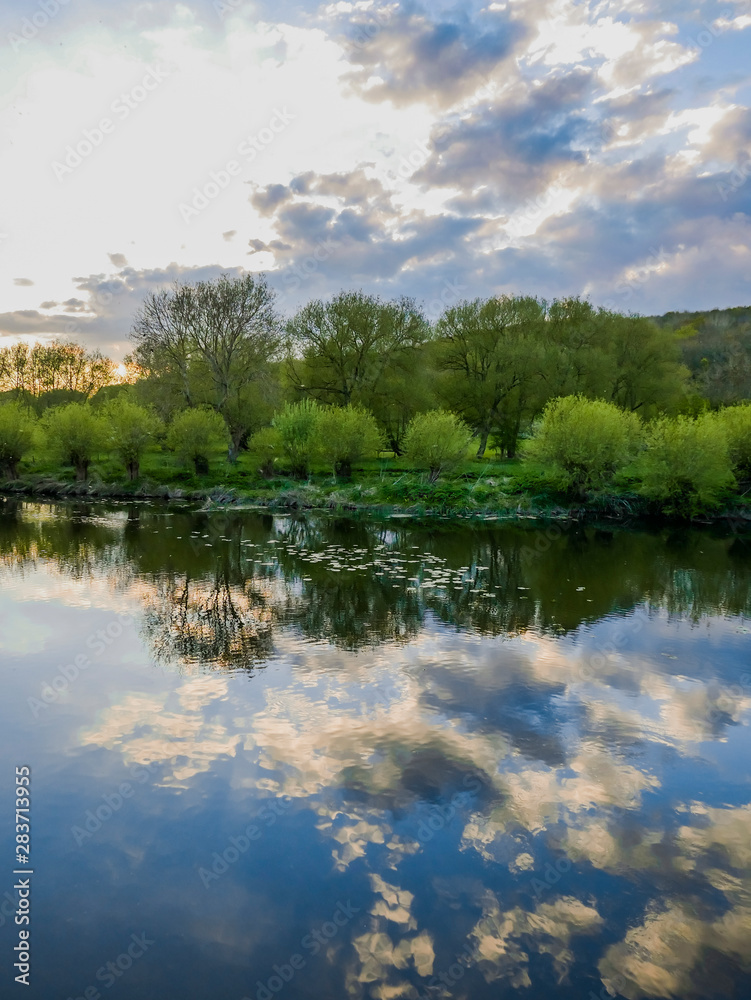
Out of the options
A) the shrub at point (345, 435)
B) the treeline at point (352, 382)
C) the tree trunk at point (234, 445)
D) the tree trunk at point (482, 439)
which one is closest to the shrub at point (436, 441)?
the treeline at point (352, 382)

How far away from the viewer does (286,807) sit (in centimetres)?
834

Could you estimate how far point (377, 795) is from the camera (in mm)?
8625

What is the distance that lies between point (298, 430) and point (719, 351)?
9319 cm

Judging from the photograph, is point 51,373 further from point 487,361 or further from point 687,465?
point 687,465

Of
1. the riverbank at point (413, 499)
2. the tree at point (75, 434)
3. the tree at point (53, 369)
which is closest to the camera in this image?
the riverbank at point (413, 499)

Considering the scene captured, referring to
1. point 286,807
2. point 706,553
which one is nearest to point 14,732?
point 286,807

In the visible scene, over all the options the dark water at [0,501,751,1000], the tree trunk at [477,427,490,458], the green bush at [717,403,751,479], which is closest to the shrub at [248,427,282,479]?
the tree trunk at [477,427,490,458]

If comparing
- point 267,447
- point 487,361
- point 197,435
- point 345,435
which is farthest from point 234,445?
point 487,361

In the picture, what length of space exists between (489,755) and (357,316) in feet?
143

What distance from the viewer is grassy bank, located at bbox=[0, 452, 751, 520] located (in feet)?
131

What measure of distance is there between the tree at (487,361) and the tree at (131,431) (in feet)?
76.2

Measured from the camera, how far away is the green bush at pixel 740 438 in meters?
39.0

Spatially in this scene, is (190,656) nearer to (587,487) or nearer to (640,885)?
(640,885)

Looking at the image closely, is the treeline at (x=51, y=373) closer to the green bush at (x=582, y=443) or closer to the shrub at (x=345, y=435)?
the shrub at (x=345, y=435)
